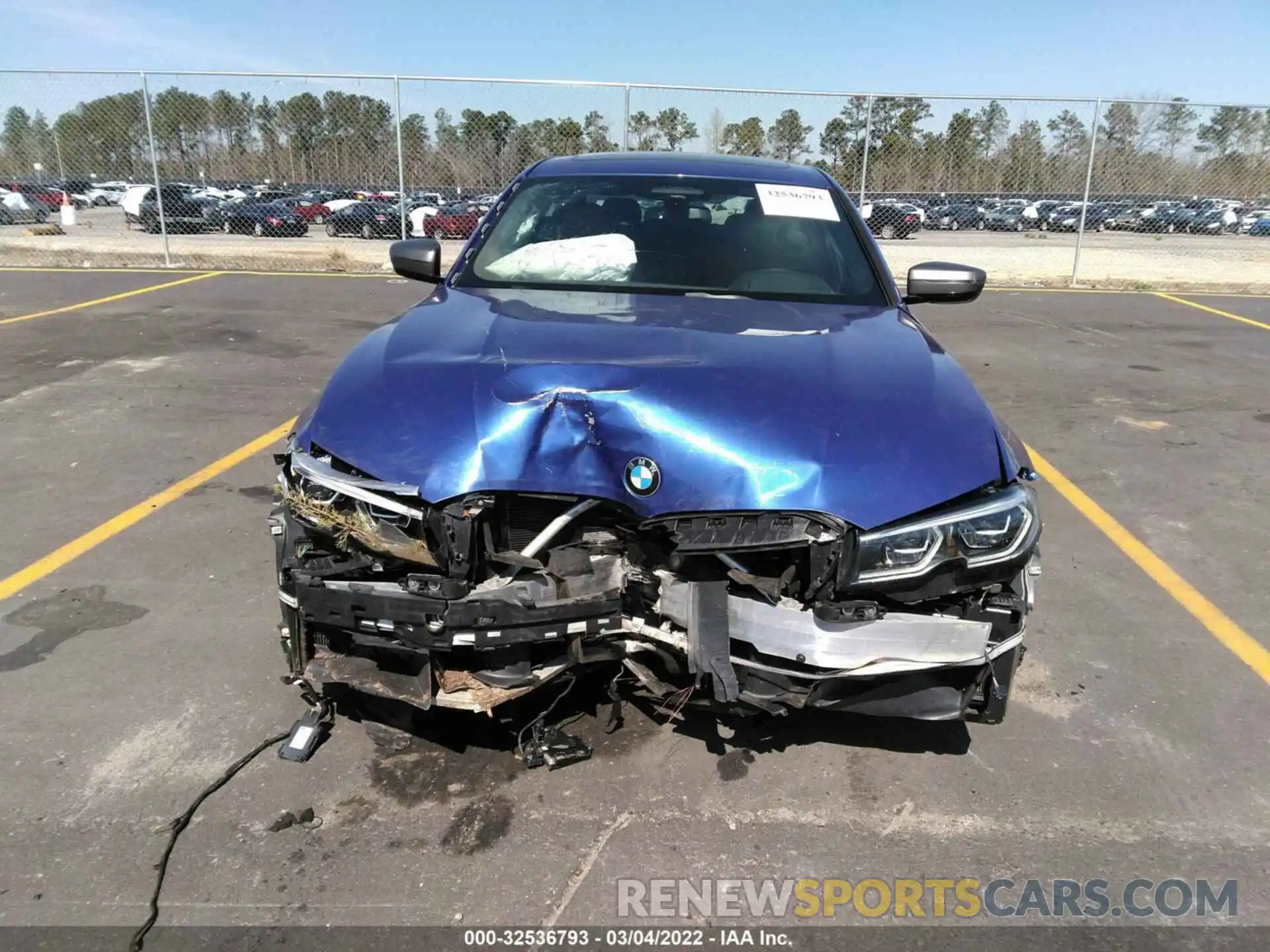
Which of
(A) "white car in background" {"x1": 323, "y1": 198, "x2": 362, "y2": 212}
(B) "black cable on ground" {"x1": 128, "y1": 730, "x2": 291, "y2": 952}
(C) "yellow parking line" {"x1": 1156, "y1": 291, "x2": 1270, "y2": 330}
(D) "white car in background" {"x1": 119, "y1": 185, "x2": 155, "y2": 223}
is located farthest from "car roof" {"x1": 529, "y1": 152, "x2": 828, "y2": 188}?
(D) "white car in background" {"x1": 119, "y1": 185, "x2": 155, "y2": 223}

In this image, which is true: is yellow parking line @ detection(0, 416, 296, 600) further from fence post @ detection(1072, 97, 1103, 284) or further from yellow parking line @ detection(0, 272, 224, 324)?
fence post @ detection(1072, 97, 1103, 284)

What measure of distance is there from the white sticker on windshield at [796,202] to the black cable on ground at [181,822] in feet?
8.91

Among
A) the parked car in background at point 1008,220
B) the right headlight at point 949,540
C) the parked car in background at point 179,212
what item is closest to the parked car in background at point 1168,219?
the parked car in background at point 1008,220

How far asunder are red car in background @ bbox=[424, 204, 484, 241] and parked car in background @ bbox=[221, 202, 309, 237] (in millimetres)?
8920

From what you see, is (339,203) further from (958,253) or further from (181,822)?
(181,822)

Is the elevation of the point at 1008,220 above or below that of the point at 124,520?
above

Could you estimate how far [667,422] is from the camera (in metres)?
2.25

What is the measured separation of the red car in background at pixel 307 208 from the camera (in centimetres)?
2362

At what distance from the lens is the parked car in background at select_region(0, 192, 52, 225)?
25047mm

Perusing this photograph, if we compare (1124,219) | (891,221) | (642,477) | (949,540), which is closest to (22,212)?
(891,221)

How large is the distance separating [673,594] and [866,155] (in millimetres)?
14062

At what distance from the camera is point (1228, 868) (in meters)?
2.36

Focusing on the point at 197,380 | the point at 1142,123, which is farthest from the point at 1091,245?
the point at 197,380

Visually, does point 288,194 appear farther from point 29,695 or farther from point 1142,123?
point 29,695
